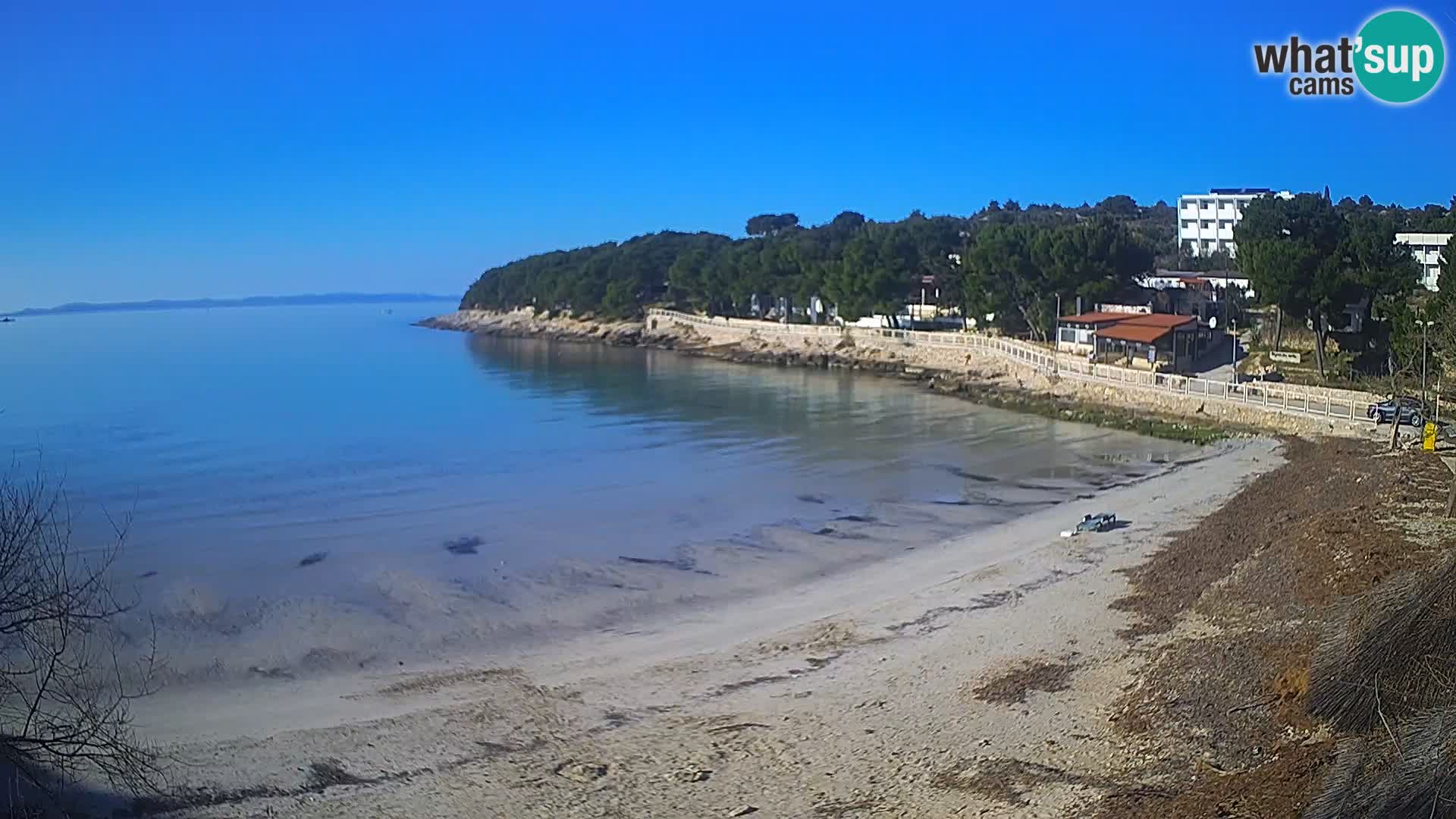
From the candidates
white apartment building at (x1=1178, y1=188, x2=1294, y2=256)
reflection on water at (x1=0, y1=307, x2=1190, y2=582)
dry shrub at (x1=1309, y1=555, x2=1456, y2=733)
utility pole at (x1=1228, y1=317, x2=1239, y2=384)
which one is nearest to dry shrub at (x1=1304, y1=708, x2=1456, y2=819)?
dry shrub at (x1=1309, y1=555, x2=1456, y2=733)

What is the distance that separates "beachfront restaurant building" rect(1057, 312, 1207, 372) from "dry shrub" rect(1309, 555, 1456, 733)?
37.1m

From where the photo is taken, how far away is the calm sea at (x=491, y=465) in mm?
22656

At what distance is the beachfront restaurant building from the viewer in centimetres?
4672

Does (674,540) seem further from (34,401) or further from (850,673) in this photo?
(34,401)

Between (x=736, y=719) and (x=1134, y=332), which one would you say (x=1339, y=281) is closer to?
(x=1134, y=332)

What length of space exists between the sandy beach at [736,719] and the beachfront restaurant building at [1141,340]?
101 ft

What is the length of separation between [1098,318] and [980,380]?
616 cm

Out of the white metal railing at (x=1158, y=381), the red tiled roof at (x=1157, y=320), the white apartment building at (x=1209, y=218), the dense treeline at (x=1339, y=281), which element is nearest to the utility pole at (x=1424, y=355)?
the white metal railing at (x=1158, y=381)

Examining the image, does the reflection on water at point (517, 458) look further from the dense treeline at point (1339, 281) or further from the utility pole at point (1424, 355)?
the dense treeline at point (1339, 281)

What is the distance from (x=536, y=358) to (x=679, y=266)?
68.5 feet

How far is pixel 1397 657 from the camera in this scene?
8.93 metres

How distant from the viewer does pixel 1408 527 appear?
1744 cm

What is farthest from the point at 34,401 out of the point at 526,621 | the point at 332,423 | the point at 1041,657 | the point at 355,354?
the point at 1041,657

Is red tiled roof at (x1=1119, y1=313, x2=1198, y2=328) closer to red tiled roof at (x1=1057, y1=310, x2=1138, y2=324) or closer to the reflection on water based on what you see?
red tiled roof at (x1=1057, y1=310, x2=1138, y2=324)
